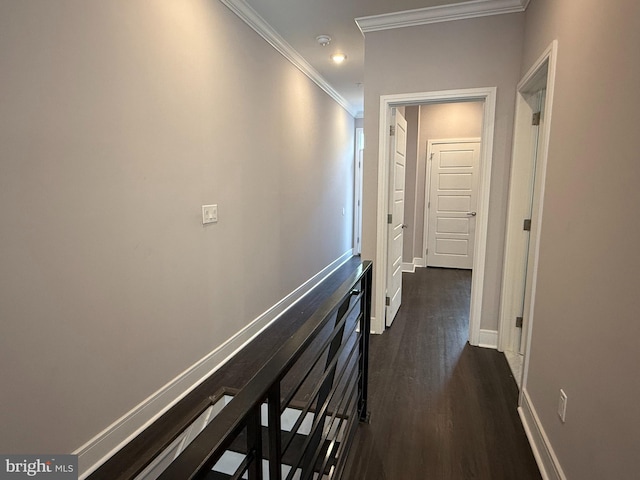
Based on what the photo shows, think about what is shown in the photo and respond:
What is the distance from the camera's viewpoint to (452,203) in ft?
18.5

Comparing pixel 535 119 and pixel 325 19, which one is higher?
pixel 325 19

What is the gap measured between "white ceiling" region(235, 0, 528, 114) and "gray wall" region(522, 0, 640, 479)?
1.22m

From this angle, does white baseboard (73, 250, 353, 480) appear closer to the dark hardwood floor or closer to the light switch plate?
the light switch plate

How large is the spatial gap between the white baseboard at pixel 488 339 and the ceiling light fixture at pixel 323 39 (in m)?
2.91

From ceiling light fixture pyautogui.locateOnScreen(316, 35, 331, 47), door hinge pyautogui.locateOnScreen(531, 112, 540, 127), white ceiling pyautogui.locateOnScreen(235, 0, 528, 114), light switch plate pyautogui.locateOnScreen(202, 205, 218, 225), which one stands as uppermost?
white ceiling pyautogui.locateOnScreen(235, 0, 528, 114)

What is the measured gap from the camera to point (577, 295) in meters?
1.39

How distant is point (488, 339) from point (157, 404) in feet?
8.31

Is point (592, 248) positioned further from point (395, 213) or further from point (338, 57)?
point (338, 57)

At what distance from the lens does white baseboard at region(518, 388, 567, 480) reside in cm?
153

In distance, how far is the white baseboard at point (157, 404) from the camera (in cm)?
166

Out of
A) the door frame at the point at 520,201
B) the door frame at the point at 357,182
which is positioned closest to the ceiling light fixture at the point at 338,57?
the door frame at the point at 520,201

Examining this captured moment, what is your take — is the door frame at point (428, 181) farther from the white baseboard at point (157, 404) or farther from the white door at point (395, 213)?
the white baseboard at point (157, 404)

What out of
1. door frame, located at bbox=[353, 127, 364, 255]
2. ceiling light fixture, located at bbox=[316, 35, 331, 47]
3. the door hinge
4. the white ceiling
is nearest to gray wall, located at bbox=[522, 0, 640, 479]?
the door hinge

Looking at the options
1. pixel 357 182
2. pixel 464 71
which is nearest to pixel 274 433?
pixel 464 71
